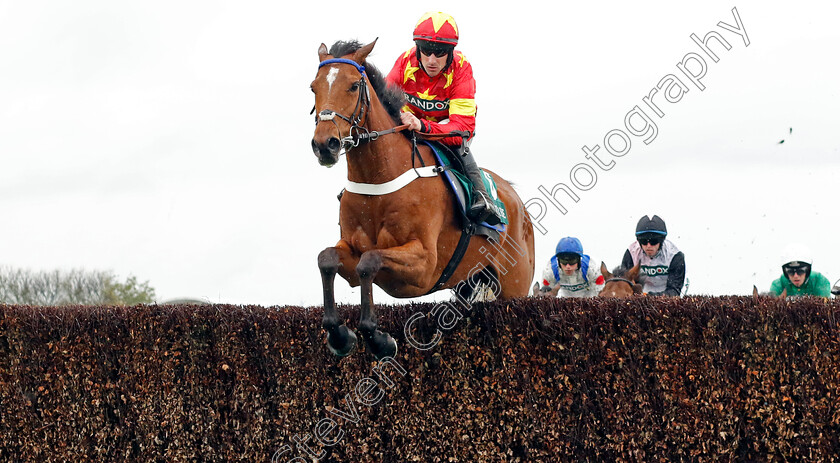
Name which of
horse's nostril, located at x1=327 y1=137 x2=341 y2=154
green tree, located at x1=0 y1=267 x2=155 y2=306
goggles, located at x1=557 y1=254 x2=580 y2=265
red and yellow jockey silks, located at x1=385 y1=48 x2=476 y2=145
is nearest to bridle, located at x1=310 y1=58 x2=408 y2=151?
horse's nostril, located at x1=327 y1=137 x2=341 y2=154

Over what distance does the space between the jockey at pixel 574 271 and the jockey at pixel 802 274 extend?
5.59ft

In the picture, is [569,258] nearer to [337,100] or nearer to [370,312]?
[370,312]

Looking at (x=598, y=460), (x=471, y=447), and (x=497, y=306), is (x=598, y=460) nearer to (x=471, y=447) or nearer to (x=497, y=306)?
(x=471, y=447)

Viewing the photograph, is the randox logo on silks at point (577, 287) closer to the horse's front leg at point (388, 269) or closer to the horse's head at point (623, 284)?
the horse's head at point (623, 284)

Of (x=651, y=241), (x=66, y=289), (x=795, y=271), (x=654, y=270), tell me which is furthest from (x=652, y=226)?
(x=66, y=289)

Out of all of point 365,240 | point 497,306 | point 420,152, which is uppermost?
point 420,152

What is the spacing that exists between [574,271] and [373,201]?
368cm

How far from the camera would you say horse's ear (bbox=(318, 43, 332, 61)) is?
16.6ft

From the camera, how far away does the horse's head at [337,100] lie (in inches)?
180

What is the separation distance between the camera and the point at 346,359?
5789mm

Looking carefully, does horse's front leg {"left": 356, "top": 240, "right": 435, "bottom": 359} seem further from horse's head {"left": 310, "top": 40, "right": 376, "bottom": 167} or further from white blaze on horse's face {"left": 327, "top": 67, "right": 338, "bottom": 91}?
white blaze on horse's face {"left": 327, "top": 67, "right": 338, "bottom": 91}

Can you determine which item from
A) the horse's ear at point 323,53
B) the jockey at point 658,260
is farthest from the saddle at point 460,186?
the jockey at point 658,260

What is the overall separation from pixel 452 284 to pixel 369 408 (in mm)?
1033

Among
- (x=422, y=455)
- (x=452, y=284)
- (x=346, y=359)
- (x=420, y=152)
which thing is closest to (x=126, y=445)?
(x=346, y=359)
